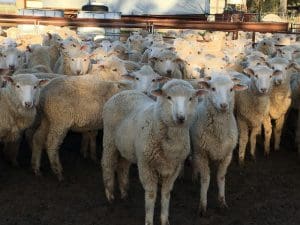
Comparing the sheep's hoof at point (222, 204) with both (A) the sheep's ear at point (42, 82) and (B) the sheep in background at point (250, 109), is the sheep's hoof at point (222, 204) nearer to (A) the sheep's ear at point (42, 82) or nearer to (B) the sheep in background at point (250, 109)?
(B) the sheep in background at point (250, 109)

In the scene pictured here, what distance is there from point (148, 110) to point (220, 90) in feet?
2.71

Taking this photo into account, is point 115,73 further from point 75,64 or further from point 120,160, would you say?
point 120,160

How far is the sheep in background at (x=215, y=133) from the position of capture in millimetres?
5582

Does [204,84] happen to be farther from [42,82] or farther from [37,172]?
[37,172]

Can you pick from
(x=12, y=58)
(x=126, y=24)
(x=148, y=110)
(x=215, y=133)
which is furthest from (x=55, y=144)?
(x=126, y=24)

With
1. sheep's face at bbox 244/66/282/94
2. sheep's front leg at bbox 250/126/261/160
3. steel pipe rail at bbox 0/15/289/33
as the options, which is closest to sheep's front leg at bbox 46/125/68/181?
sheep's face at bbox 244/66/282/94

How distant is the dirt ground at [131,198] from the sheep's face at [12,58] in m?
2.07

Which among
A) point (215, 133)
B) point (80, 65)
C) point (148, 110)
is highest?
point (80, 65)

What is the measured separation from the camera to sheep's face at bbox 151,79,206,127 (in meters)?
4.68

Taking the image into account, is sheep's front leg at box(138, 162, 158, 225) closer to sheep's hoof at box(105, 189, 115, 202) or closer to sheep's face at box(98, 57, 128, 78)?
sheep's hoof at box(105, 189, 115, 202)

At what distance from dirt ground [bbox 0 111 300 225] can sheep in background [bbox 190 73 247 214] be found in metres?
0.32

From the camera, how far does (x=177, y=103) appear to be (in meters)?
4.70

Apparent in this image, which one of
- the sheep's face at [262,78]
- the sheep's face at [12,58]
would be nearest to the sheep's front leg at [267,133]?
the sheep's face at [262,78]

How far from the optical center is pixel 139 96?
587cm
